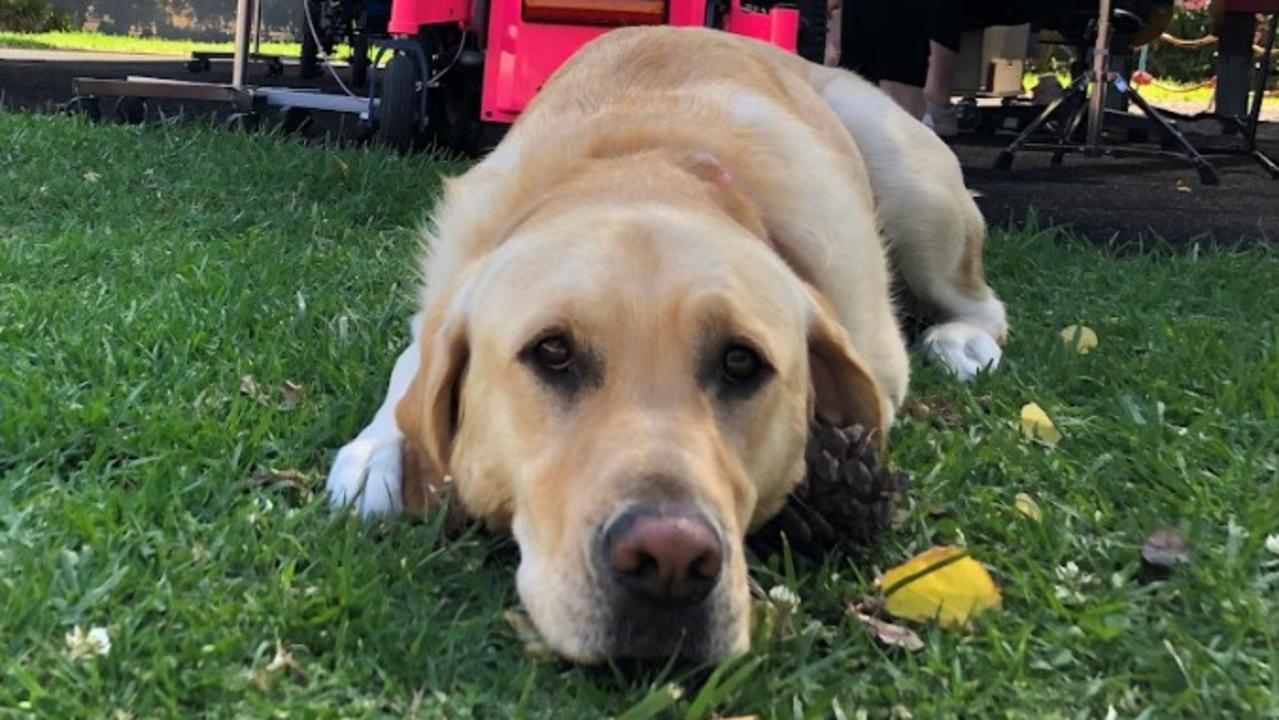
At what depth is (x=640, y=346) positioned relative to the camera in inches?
71.5

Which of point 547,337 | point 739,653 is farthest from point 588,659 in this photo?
point 547,337

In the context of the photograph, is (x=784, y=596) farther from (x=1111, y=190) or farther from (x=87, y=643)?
(x=1111, y=190)

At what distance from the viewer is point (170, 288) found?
3152 mm

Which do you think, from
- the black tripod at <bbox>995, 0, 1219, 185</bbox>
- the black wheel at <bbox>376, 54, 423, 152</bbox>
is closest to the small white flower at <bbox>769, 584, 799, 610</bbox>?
the black wheel at <bbox>376, 54, 423, 152</bbox>

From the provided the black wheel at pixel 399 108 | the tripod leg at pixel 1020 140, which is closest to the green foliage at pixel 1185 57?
the tripod leg at pixel 1020 140

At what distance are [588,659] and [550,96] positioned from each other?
175 cm

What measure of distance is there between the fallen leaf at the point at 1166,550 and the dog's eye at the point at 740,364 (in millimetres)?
660

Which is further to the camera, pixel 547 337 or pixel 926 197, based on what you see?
pixel 926 197

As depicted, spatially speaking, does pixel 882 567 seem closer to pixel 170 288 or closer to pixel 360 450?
pixel 360 450

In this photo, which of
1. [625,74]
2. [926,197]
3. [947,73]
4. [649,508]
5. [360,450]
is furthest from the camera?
[947,73]

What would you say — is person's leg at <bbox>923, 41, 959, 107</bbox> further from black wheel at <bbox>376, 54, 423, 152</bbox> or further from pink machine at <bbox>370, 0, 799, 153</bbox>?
black wheel at <bbox>376, 54, 423, 152</bbox>

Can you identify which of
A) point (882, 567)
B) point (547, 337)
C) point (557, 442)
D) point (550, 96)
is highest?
point (550, 96)

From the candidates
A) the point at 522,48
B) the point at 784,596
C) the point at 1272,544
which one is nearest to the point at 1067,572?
the point at 1272,544

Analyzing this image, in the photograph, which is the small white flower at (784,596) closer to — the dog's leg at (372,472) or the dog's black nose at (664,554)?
the dog's black nose at (664,554)
